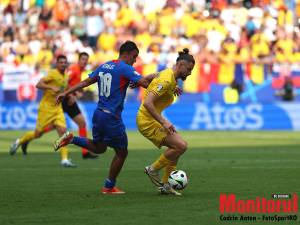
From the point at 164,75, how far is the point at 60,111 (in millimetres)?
7168

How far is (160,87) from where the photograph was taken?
12445mm

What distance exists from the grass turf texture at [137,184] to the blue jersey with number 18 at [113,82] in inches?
48.7

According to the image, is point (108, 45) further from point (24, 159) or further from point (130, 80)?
point (130, 80)

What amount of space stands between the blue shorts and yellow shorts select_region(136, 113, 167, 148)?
286 millimetres

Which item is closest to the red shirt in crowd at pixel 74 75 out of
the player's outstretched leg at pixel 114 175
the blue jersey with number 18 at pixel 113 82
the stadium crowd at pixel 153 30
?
the blue jersey with number 18 at pixel 113 82

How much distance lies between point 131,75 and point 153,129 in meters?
0.84

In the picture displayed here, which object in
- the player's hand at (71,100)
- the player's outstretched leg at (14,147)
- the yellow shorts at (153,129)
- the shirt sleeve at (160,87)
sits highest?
the shirt sleeve at (160,87)

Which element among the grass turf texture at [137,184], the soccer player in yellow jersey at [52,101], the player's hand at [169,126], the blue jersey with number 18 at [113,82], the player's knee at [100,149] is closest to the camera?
the grass turf texture at [137,184]

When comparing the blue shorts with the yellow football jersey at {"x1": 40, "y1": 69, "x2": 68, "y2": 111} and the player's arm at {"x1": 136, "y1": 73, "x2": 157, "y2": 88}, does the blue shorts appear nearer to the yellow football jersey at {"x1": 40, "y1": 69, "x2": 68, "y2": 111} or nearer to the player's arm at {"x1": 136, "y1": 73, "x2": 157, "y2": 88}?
the player's arm at {"x1": 136, "y1": 73, "x2": 157, "y2": 88}

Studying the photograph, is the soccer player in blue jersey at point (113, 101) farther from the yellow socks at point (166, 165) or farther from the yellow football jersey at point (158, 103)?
the yellow socks at point (166, 165)

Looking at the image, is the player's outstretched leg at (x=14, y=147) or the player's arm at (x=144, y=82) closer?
the player's arm at (x=144, y=82)

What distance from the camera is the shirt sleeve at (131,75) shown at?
41.4ft

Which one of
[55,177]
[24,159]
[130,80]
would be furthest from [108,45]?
[130,80]

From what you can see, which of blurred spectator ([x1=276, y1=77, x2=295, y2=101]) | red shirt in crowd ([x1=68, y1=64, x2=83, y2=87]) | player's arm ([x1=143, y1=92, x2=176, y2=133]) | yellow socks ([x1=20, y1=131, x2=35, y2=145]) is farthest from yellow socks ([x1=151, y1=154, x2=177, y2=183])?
blurred spectator ([x1=276, y1=77, x2=295, y2=101])
